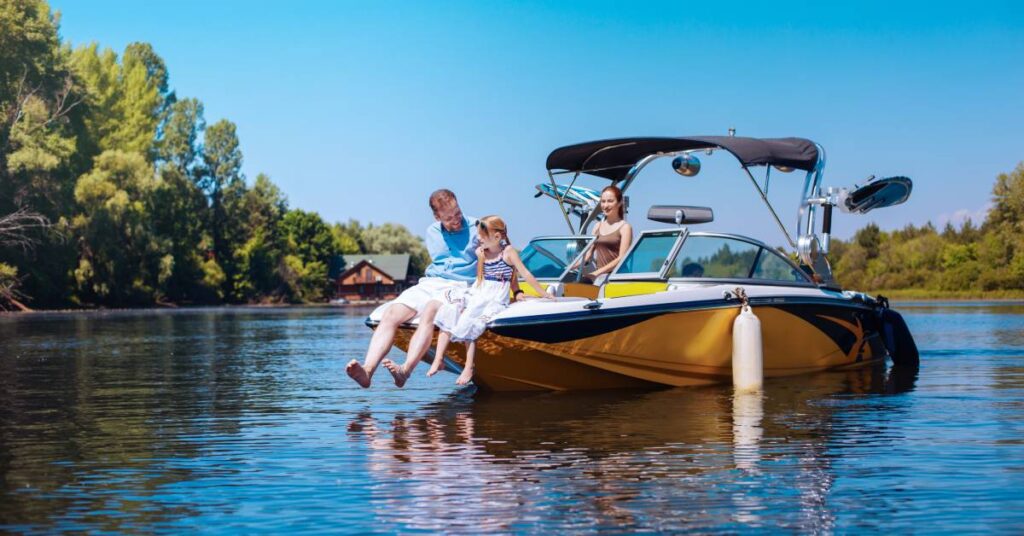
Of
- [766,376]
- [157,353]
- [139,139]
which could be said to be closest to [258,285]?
[139,139]

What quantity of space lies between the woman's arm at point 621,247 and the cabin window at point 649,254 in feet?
0.28

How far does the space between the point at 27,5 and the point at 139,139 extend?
32.1m

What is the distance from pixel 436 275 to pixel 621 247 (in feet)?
9.30

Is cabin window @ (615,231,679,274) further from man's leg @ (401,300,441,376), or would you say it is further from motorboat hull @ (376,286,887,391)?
man's leg @ (401,300,441,376)

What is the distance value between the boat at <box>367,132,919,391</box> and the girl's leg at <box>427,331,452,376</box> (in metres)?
0.45

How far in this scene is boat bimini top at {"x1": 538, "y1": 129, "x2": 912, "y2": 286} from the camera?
1469 cm

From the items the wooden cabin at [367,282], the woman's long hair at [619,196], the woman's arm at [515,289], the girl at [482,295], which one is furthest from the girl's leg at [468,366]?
the wooden cabin at [367,282]

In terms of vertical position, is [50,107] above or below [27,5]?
below

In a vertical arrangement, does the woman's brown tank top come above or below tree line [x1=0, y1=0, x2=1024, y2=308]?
below

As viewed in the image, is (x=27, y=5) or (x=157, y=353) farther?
(x=27, y=5)

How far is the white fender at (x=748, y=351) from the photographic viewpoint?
13.3 m

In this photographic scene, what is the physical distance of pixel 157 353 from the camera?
78.4 feet

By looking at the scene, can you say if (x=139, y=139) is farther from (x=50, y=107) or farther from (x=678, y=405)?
(x=678, y=405)

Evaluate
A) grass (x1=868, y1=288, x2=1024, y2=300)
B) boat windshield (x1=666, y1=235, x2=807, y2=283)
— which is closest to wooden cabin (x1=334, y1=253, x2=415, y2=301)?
grass (x1=868, y1=288, x2=1024, y2=300)
